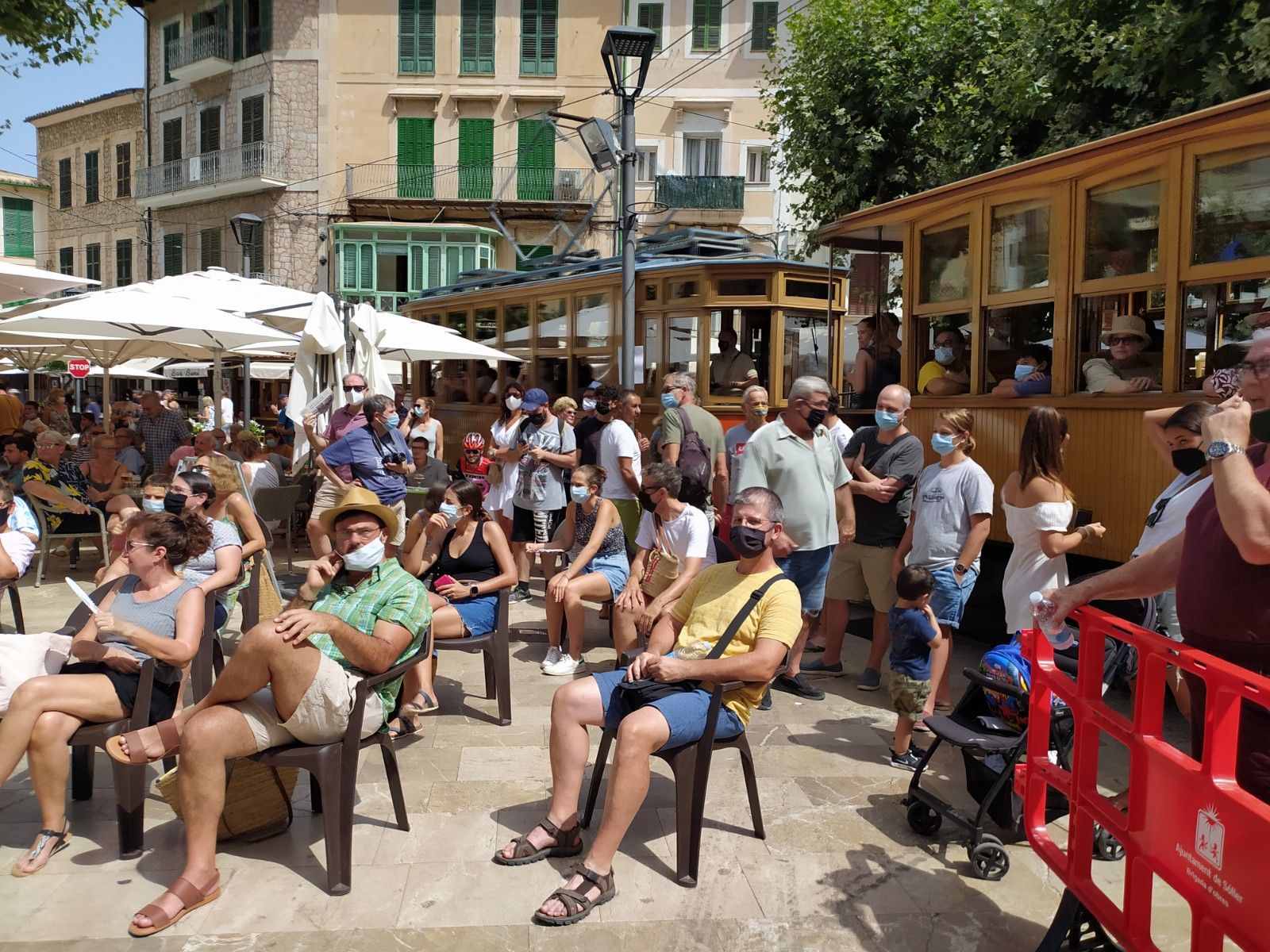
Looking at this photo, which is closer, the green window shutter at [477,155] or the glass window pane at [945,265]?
the glass window pane at [945,265]

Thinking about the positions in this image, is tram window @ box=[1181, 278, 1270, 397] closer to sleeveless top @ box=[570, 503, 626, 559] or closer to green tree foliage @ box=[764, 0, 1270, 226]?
sleeveless top @ box=[570, 503, 626, 559]

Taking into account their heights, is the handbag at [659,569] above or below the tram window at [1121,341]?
below

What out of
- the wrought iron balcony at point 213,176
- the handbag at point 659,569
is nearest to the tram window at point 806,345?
the handbag at point 659,569

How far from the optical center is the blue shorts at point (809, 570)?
20.4 feet

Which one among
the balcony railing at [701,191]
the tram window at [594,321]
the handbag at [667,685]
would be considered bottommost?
the handbag at [667,685]

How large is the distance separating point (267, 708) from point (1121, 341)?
16.2 ft

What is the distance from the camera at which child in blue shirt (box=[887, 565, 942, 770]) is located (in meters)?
4.90

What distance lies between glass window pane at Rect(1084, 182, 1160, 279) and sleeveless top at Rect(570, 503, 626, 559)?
3172 millimetres

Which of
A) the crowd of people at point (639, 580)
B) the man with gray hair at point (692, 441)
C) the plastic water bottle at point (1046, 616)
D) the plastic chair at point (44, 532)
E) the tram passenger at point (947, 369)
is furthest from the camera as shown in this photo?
the plastic chair at point (44, 532)

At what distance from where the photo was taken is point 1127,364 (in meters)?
6.24

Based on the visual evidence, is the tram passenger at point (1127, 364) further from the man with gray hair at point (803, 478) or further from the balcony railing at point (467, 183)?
the balcony railing at point (467, 183)

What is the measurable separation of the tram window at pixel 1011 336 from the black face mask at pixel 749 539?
3242mm

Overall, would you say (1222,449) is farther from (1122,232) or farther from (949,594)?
(1122,232)

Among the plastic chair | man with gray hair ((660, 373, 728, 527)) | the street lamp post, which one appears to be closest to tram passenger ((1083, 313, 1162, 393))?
man with gray hair ((660, 373, 728, 527))
